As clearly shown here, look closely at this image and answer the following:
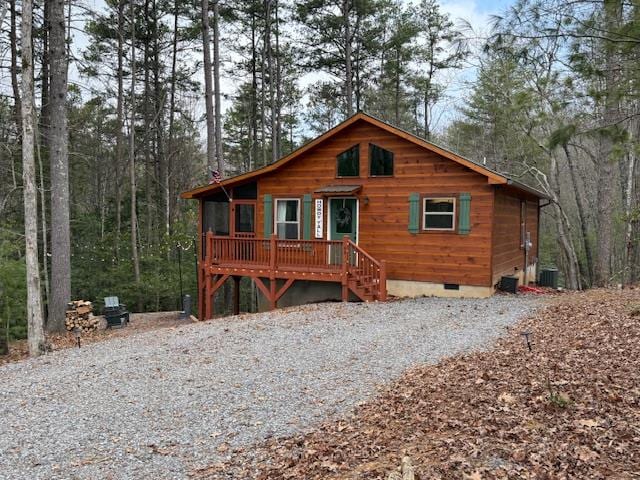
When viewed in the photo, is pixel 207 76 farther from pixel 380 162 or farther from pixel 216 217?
pixel 380 162

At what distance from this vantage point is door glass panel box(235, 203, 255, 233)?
47.6ft

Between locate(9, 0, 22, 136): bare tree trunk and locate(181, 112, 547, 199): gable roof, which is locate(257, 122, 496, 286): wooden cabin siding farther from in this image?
locate(9, 0, 22, 136): bare tree trunk

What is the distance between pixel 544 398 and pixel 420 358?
2405 millimetres

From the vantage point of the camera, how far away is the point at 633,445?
328 cm

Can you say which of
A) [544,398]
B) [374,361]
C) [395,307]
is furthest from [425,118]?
[544,398]

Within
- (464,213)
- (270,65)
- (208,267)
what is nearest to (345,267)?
(464,213)

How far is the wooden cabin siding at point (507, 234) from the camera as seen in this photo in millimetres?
12117

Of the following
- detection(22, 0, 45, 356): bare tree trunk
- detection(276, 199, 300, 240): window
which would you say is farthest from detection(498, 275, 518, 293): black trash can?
detection(22, 0, 45, 356): bare tree trunk

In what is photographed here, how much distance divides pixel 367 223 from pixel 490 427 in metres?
9.32

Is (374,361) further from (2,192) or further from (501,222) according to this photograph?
(2,192)

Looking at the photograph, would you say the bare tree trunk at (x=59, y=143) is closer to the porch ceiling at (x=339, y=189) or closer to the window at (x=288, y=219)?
the window at (x=288, y=219)

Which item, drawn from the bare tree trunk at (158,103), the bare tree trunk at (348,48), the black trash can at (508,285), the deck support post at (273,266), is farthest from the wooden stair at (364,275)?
the bare tree trunk at (158,103)

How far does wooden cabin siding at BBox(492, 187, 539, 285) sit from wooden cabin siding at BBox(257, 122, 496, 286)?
52cm

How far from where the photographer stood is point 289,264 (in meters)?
12.5
